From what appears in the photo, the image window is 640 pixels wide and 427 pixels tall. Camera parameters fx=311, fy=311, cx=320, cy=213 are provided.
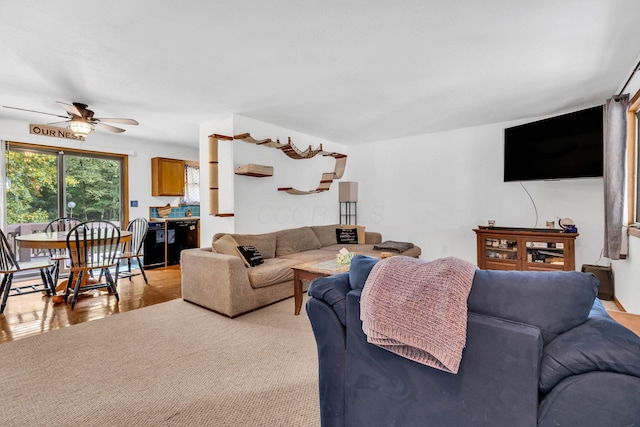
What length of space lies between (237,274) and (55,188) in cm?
385

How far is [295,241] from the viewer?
442 centimetres

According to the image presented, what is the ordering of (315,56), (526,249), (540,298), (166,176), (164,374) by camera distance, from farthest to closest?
(166,176) → (526,249) → (315,56) → (164,374) → (540,298)

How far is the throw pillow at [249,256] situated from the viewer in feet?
10.7

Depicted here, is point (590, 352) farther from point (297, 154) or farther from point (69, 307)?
point (69, 307)

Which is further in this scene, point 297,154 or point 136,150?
point 136,150

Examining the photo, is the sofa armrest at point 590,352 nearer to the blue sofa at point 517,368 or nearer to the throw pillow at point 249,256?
the blue sofa at point 517,368

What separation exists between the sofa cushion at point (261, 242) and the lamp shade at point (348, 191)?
6.80 ft

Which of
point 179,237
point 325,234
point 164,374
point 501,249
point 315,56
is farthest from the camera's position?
point 179,237

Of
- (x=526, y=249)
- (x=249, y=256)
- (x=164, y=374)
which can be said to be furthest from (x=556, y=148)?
(x=164, y=374)

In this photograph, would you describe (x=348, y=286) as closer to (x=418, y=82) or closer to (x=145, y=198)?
(x=418, y=82)

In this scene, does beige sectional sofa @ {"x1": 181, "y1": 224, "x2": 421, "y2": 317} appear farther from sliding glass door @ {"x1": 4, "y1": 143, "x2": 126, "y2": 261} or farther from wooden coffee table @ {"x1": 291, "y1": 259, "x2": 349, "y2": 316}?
sliding glass door @ {"x1": 4, "y1": 143, "x2": 126, "y2": 261}

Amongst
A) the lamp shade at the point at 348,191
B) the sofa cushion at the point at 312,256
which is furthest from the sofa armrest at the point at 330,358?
the lamp shade at the point at 348,191

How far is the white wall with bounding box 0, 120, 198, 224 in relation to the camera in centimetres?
466

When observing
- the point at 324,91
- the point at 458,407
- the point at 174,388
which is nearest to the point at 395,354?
the point at 458,407
